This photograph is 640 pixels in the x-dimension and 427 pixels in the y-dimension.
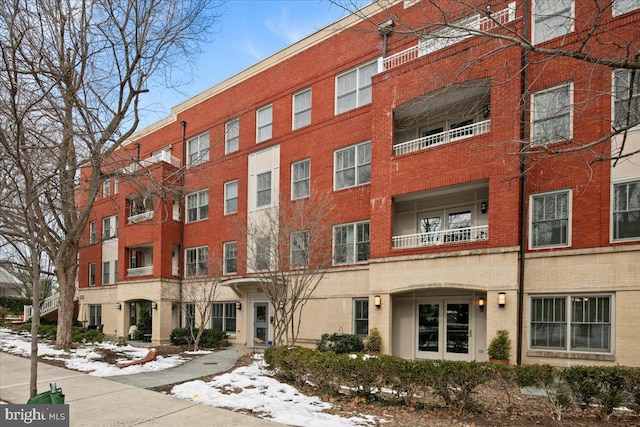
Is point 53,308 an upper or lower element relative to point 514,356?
lower

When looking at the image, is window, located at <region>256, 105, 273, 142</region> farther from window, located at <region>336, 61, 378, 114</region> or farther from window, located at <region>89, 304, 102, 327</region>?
window, located at <region>89, 304, 102, 327</region>

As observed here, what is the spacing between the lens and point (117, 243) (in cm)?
2894

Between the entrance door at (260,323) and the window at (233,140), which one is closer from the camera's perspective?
the entrance door at (260,323)

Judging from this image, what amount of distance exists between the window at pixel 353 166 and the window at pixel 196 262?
9521mm

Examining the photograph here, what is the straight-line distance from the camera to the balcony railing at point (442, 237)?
1366cm

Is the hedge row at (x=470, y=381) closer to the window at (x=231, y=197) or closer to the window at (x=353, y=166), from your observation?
the window at (x=353, y=166)

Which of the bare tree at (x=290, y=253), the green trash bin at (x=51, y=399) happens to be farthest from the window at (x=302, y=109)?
the green trash bin at (x=51, y=399)

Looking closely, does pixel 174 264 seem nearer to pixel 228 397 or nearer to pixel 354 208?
pixel 354 208

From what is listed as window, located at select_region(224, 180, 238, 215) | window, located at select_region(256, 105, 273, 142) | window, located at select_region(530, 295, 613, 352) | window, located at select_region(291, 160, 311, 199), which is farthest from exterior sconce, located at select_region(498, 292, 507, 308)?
window, located at select_region(224, 180, 238, 215)

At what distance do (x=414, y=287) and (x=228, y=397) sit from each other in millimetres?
7521

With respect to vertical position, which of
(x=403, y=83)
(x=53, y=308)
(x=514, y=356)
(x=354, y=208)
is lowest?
(x=53, y=308)

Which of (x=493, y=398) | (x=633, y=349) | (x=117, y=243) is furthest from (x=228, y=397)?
(x=117, y=243)

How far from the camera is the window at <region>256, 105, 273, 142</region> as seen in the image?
69.9 feet

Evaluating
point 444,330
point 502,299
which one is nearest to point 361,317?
point 444,330
